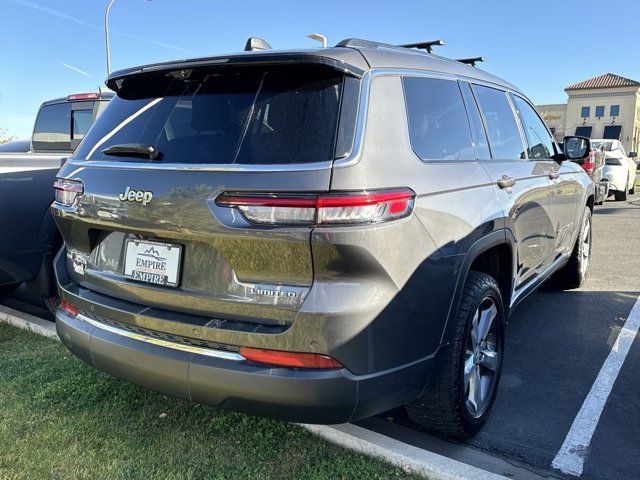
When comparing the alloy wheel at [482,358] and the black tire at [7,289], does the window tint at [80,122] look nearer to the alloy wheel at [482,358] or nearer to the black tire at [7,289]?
the black tire at [7,289]

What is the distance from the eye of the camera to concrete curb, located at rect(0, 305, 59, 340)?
4078mm

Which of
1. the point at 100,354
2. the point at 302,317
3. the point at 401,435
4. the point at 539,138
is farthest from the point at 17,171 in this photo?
the point at 539,138

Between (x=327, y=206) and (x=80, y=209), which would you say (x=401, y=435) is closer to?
(x=327, y=206)

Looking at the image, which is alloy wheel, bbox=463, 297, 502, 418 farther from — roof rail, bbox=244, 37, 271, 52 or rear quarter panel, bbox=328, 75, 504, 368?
roof rail, bbox=244, 37, 271, 52

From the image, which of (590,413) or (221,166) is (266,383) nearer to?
(221,166)

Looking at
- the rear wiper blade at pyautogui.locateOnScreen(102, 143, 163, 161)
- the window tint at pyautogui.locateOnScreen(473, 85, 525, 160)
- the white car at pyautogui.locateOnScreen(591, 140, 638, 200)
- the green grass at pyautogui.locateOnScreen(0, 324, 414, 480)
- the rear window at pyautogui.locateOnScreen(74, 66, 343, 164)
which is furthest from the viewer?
the white car at pyautogui.locateOnScreen(591, 140, 638, 200)

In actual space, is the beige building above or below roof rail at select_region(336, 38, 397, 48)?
above

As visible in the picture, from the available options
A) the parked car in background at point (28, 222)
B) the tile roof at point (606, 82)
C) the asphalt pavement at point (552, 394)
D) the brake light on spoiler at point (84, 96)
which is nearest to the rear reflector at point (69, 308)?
the parked car in background at point (28, 222)

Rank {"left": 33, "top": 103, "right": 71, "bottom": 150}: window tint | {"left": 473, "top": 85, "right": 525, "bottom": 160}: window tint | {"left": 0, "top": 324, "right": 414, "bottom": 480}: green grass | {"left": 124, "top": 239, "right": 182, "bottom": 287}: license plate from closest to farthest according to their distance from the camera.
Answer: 1. {"left": 124, "top": 239, "right": 182, "bottom": 287}: license plate
2. {"left": 0, "top": 324, "right": 414, "bottom": 480}: green grass
3. {"left": 473, "top": 85, "right": 525, "bottom": 160}: window tint
4. {"left": 33, "top": 103, "right": 71, "bottom": 150}: window tint

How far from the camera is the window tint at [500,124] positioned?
321cm

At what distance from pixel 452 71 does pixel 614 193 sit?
42.7ft

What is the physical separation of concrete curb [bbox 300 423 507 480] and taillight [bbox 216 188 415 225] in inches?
45.7

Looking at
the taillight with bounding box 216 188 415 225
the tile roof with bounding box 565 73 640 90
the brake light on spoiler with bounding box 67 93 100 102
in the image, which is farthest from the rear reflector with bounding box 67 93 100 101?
the tile roof with bounding box 565 73 640 90

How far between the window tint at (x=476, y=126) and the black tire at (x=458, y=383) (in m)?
0.70
